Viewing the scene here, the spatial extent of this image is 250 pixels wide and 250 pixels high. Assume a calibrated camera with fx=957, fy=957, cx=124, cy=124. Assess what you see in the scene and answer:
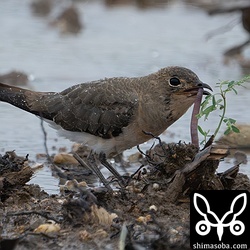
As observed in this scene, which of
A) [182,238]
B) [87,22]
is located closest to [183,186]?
[182,238]

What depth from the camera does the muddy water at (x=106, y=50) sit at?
34.1ft

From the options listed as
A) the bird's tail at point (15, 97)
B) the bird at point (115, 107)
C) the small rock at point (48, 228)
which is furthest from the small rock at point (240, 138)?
the small rock at point (48, 228)

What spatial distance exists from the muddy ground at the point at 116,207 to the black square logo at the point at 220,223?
0.11 meters

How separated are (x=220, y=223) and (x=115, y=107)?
6.75 feet

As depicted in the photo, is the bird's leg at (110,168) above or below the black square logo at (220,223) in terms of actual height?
above

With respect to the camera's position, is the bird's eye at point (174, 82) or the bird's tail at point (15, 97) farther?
the bird's tail at point (15, 97)

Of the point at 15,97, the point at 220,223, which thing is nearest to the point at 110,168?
the point at 15,97

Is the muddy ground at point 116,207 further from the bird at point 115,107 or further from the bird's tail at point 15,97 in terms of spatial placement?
the bird's tail at point 15,97

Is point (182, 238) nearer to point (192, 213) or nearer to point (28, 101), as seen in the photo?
point (192, 213)

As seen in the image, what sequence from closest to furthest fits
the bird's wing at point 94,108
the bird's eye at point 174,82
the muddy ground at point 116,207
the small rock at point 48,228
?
the muddy ground at point 116,207, the small rock at point 48,228, the bird's eye at point 174,82, the bird's wing at point 94,108

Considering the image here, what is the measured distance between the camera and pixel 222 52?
1382cm

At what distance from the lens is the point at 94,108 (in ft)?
27.3

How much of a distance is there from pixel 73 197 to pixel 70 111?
1.22 metres

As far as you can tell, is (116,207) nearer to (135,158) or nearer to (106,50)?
(135,158)
